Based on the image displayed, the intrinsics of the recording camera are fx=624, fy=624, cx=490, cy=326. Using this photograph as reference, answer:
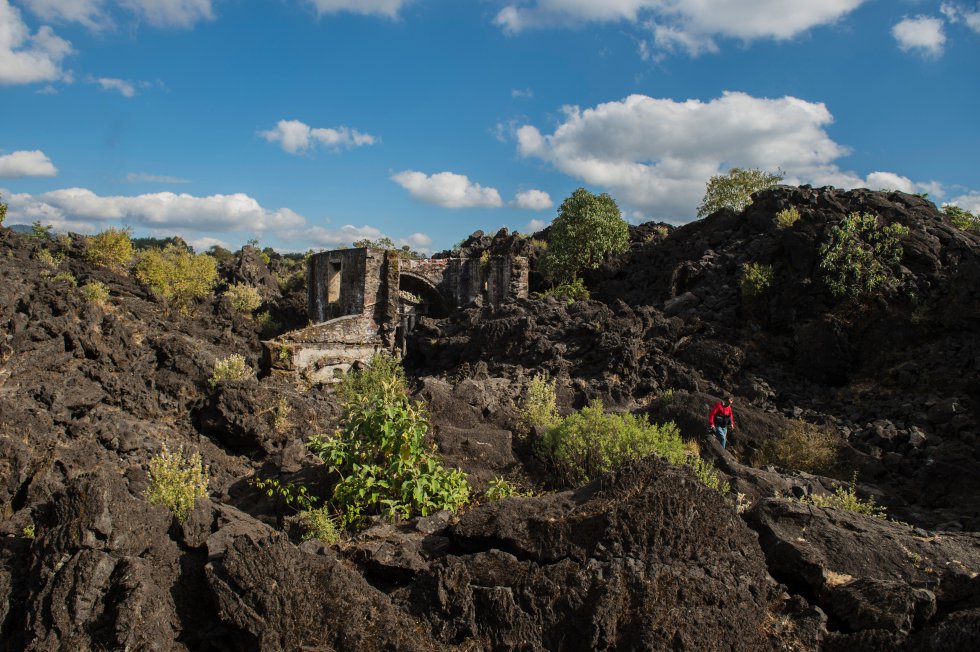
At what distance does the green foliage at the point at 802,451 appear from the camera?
11.6 m

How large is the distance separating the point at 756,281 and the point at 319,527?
1797cm

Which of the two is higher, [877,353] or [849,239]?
[849,239]

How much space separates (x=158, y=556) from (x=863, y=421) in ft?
47.0

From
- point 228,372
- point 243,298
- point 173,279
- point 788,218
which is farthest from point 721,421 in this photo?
point 243,298

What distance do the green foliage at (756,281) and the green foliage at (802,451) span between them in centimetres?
794

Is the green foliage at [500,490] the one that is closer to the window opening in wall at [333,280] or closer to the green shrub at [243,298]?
the window opening in wall at [333,280]

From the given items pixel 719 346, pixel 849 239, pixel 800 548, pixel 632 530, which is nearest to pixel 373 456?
pixel 632 530

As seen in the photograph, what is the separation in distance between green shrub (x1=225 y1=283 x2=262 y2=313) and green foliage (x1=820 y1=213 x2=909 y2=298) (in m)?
23.6

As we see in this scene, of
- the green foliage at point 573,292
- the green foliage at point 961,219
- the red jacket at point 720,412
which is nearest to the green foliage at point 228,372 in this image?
the red jacket at point 720,412

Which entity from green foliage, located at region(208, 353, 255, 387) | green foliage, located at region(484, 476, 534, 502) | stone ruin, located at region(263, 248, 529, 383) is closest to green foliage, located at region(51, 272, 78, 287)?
stone ruin, located at region(263, 248, 529, 383)

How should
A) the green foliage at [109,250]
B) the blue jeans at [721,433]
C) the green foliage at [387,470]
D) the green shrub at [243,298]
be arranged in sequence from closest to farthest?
the green foliage at [387,470], the blue jeans at [721,433], the green foliage at [109,250], the green shrub at [243,298]

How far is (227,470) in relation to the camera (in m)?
10.9

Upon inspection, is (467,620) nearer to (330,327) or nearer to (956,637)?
(956,637)

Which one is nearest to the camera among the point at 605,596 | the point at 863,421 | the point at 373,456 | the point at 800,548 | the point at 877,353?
the point at 605,596
